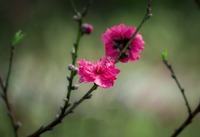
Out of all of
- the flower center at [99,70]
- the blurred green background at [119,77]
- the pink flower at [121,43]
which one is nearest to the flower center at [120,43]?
the pink flower at [121,43]

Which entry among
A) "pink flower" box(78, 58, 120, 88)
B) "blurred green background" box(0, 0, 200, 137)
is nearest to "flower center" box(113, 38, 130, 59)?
"pink flower" box(78, 58, 120, 88)

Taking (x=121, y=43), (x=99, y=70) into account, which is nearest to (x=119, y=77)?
(x=121, y=43)

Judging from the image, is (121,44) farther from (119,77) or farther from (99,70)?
(119,77)

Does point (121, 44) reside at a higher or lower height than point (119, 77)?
higher

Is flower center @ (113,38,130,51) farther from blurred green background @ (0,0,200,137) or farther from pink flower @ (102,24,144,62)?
blurred green background @ (0,0,200,137)

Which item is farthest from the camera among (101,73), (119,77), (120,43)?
(119,77)

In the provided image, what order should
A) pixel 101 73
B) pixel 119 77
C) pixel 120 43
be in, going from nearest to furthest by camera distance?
pixel 101 73 < pixel 120 43 < pixel 119 77

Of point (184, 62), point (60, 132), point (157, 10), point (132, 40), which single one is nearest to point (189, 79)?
point (184, 62)
